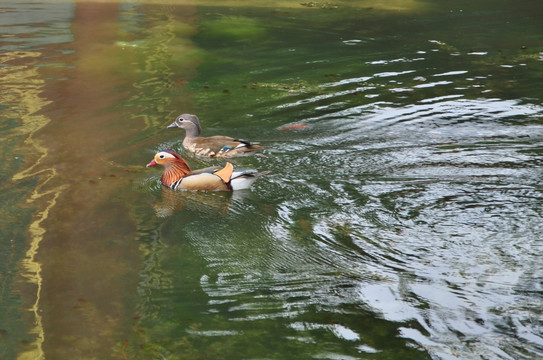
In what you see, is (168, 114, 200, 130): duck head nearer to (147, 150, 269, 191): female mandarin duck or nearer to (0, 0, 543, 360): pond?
(0, 0, 543, 360): pond

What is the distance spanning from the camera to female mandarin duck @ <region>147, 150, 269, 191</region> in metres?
8.60

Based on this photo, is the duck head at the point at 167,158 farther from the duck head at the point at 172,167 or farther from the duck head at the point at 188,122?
the duck head at the point at 188,122

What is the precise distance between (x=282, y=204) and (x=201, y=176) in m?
1.11

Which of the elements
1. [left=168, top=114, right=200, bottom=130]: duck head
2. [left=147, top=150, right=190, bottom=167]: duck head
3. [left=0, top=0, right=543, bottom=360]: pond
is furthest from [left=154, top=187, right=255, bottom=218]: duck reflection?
[left=168, top=114, right=200, bottom=130]: duck head

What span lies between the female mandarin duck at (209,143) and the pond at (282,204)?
127mm

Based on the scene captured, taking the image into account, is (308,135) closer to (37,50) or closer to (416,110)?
(416,110)

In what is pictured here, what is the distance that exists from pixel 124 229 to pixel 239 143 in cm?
227

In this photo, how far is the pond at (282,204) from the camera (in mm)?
5879

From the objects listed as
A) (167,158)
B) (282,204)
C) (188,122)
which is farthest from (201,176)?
(188,122)

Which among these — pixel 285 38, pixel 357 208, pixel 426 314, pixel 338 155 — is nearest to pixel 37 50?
pixel 285 38

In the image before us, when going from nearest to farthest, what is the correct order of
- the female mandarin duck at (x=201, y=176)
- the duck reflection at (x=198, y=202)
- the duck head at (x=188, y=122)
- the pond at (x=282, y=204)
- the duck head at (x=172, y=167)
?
1. the pond at (x=282, y=204)
2. the duck reflection at (x=198, y=202)
3. the female mandarin duck at (x=201, y=176)
4. the duck head at (x=172, y=167)
5. the duck head at (x=188, y=122)

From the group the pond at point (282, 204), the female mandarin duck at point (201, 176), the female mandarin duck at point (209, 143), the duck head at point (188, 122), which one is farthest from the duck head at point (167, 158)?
the duck head at point (188, 122)

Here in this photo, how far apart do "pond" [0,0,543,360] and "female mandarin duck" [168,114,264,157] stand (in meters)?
0.13

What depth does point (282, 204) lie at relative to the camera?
8156 mm
